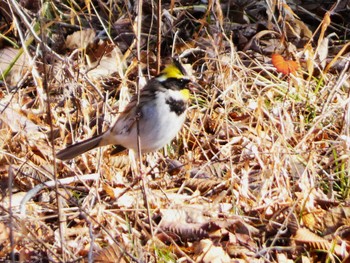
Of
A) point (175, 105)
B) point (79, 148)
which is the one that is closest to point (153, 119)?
point (175, 105)

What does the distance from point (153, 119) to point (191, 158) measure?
61 centimetres

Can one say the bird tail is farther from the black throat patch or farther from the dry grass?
the black throat patch

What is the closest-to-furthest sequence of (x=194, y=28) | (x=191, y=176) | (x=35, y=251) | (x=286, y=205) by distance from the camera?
1. (x=35, y=251)
2. (x=286, y=205)
3. (x=191, y=176)
4. (x=194, y=28)

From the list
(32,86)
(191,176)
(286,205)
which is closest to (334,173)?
(286,205)

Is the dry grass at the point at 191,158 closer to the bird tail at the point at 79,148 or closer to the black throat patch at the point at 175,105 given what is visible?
the bird tail at the point at 79,148

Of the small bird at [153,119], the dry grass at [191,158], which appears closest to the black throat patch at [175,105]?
the small bird at [153,119]

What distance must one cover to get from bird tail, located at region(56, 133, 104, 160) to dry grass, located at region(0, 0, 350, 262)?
3.0 inches

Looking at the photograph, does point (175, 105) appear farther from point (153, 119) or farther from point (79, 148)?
point (79, 148)

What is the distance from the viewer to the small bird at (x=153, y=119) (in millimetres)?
5285

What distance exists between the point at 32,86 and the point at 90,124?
79 centimetres

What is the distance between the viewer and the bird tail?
5.26m

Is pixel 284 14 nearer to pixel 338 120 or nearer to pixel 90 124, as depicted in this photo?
pixel 338 120

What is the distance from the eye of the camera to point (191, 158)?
5.79 meters

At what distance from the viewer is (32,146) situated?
570 cm
